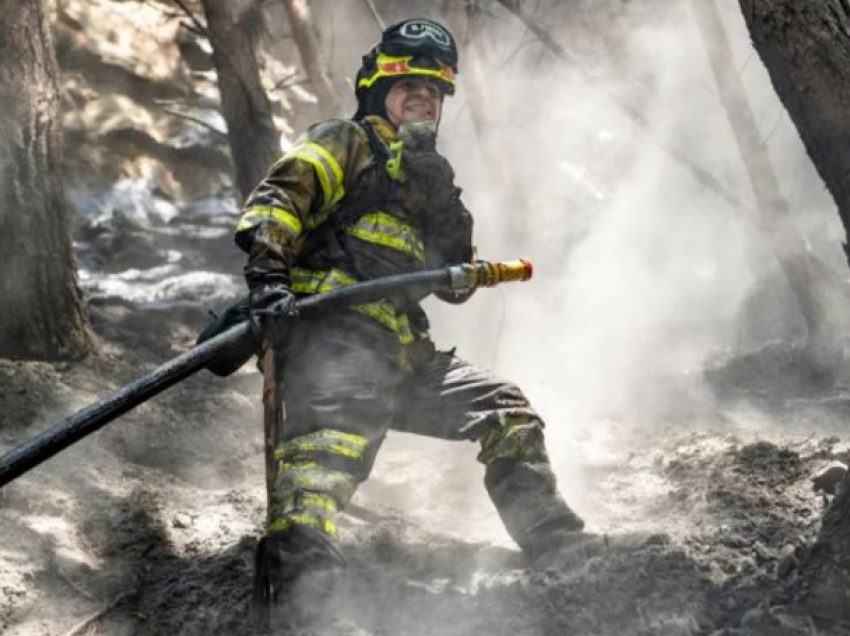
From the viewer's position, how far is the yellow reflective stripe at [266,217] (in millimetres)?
3389

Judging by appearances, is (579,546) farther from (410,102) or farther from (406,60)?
(406,60)

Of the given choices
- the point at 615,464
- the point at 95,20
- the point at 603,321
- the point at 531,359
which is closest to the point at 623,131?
the point at 603,321

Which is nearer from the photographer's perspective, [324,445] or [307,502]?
[307,502]

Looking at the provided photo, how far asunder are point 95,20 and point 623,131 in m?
7.36

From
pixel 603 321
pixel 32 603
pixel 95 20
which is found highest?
pixel 95 20

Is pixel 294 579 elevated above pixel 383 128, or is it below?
below

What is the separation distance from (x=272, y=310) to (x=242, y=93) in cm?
422

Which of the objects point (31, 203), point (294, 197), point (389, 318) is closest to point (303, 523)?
point (389, 318)

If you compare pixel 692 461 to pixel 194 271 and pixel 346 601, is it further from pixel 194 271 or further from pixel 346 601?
pixel 194 271

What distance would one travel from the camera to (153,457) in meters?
4.93

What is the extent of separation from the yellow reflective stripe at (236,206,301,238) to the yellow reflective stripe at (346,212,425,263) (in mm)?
379

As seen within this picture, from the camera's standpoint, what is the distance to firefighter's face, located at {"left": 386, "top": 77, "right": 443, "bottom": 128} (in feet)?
13.2

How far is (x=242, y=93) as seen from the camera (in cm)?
693

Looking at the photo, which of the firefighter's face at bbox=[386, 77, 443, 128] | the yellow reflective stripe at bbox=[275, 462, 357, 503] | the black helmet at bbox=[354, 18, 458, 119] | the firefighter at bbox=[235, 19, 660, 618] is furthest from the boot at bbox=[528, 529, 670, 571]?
the black helmet at bbox=[354, 18, 458, 119]
